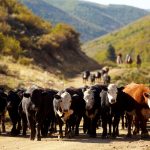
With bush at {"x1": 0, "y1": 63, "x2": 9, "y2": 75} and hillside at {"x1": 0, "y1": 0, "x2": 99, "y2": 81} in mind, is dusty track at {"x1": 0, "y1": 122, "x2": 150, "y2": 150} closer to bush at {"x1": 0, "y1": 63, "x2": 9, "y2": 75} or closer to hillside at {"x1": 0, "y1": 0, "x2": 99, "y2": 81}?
bush at {"x1": 0, "y1": 63, "x2": 9, "y2": 75}

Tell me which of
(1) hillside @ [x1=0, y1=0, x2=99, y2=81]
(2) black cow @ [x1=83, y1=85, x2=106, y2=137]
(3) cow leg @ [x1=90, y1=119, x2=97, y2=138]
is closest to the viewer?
(3) cow leg @ [x1=90, y1=119, x2=97, y2=138]

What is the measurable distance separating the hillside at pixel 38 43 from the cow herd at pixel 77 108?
32.0 meters

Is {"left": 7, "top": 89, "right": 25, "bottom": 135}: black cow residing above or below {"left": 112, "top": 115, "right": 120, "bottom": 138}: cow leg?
above

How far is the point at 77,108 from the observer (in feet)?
70.6

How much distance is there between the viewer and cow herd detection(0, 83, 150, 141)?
65.8 feet

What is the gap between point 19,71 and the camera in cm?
4575

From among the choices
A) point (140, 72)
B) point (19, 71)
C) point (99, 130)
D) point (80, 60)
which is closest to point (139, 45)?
point (80, 60)

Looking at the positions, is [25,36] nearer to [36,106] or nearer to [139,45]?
[36,106]

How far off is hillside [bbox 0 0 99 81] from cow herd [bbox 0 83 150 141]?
105 feet

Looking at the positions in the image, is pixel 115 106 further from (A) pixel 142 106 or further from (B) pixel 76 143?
(B) pixel 76 143

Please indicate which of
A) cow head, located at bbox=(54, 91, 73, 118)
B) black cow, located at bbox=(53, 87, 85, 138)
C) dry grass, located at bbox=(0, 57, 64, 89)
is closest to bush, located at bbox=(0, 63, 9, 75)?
dry grass, located at bbox=(0, 57, 64, 89)

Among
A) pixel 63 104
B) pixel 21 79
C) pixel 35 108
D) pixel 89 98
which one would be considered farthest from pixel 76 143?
pixel 21 79

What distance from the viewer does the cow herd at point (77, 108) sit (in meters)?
20.1

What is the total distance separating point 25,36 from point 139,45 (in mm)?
130981
